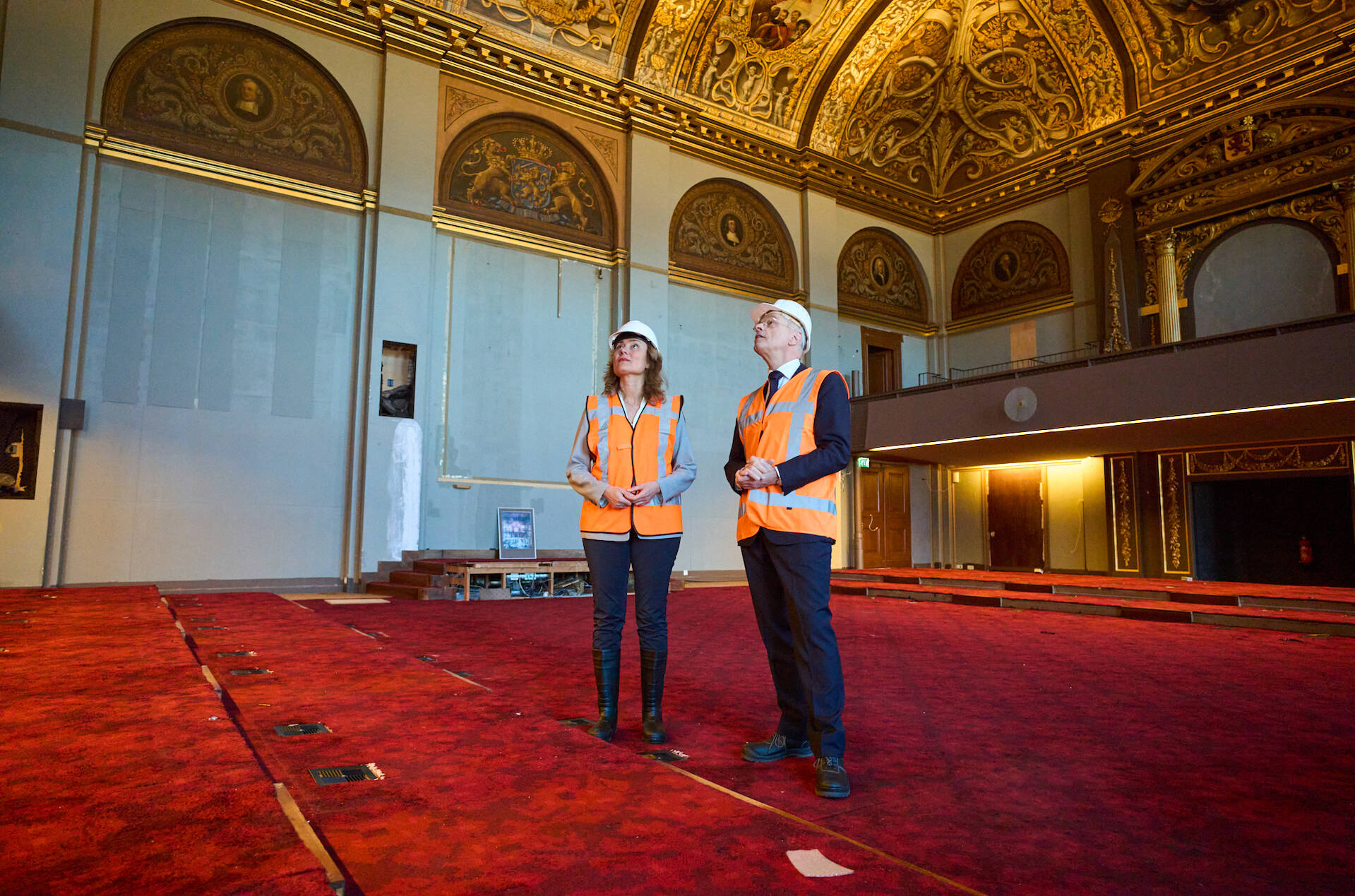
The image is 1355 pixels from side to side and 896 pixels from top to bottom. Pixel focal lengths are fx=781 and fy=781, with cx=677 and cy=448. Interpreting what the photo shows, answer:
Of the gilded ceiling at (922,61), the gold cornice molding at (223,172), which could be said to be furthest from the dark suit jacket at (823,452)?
the gilded ceiling at (922,61)

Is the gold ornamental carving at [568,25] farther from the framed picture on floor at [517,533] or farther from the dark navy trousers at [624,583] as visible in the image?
the dark navy trousers at [624,583]

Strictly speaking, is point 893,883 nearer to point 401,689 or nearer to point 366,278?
point 401,689

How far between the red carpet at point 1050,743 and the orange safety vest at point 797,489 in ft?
2.42

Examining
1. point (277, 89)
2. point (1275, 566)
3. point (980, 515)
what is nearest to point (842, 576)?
point (980, 515)

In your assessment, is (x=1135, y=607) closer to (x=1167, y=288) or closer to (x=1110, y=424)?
(x=1110, y=424)

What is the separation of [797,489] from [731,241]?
39.7ft

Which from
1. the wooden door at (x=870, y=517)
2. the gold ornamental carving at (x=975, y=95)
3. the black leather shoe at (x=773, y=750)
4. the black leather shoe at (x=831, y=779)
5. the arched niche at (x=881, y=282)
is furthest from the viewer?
the arched niche at (x=881, y=282)

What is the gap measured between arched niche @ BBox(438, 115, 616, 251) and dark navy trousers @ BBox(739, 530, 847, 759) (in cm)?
986

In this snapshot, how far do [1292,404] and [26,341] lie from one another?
43.8ft

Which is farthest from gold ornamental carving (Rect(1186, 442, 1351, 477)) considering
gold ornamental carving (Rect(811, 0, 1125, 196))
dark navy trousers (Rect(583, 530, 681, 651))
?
dark navy trousers (Rect(583, 530, 681, 651))

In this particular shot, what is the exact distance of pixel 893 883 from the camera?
137 cm

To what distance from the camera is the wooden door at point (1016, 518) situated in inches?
570

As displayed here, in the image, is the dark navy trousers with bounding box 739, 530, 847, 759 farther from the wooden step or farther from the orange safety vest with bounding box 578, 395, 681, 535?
the wooden step

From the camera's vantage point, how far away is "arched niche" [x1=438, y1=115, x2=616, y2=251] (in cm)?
1112
